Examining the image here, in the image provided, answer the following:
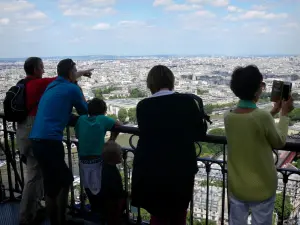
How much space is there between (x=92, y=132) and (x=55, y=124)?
296 millimetres

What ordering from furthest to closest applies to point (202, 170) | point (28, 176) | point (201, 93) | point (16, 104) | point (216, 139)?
point (201, 93) → point (202, 170) → point (28, 176) → point (16, 104) → point (216, 139)

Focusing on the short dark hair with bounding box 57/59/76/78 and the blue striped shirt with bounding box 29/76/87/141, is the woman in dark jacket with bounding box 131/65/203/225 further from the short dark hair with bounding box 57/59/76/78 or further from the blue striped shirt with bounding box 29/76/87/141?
the short dark hair with bounding box 57/59/76/78

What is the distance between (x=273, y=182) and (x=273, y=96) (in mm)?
490

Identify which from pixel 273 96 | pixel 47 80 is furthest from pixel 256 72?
pixel 47 80

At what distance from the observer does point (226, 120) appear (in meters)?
1.80

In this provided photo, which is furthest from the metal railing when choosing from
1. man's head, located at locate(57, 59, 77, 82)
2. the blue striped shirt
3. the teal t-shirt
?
man's head, located at locate(57, 59, 77, 82)

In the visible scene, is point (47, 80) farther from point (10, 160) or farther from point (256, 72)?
point (256, 72)

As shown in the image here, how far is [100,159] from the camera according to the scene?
2309 millimetres

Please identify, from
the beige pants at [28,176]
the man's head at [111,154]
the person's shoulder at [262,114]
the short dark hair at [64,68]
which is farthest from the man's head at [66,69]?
the person's shoulder at [262,114]

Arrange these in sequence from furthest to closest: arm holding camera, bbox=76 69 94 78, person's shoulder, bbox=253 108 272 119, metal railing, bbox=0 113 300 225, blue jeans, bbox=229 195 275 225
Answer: arm holding camera, bbox=76 69 94 78 → metal railing, bbox=0 113 300 225 → blue jeans, bbox=229 195 275 225 → person's shoulder, bbox=253 108 272 119

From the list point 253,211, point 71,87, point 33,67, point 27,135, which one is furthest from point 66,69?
point 253,211

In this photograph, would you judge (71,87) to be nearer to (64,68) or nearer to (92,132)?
(64,68)

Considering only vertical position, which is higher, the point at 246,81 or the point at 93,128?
the point at 246,81

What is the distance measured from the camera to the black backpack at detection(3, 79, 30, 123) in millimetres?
2566
